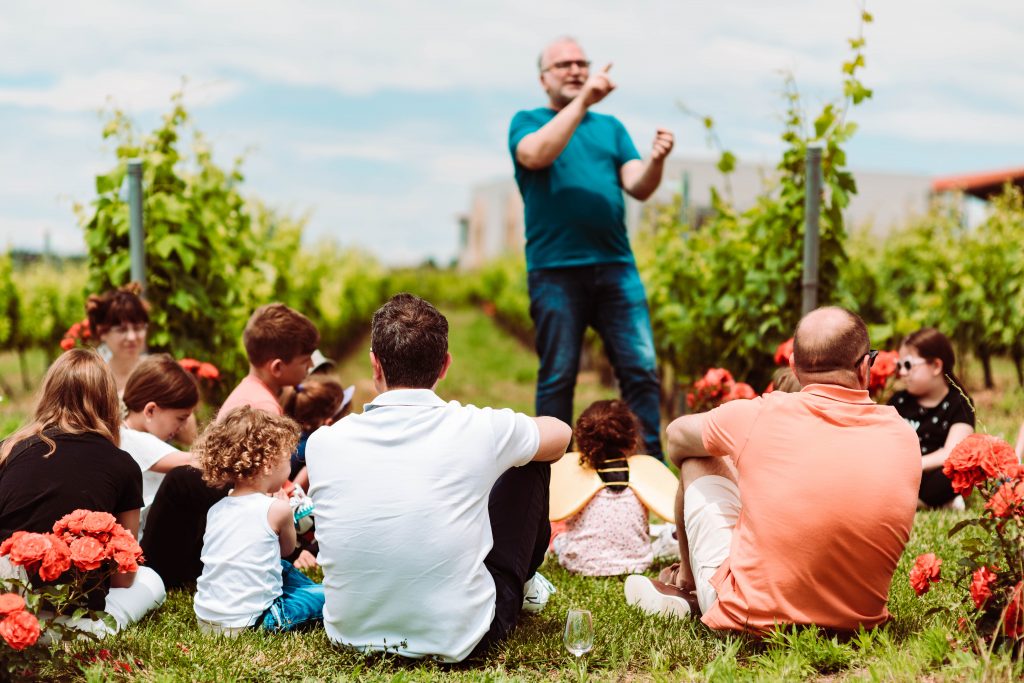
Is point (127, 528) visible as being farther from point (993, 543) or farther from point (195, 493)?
point (993, 543)

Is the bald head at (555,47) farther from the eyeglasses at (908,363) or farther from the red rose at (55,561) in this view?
the red rose at (55,561)

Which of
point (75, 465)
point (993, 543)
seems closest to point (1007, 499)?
point (993, 543)

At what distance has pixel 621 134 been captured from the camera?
17.0ft

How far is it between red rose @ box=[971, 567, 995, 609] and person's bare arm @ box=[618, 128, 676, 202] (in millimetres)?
2463

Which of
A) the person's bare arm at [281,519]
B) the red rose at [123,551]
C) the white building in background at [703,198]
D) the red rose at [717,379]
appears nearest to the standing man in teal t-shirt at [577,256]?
the red rose at [717,379]

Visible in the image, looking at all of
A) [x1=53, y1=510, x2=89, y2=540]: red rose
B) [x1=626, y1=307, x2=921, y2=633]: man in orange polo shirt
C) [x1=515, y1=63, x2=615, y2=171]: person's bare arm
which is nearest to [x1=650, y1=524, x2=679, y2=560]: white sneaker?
[x1=626, y1=307, x2=921, y2=633]: man in orange polo shirt

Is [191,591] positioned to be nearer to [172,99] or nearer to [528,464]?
[528,464]

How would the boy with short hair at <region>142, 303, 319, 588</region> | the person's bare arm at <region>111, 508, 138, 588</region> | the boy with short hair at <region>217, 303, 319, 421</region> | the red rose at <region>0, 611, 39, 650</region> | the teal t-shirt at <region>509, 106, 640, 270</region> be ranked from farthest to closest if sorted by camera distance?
the teal t-shirt at <region>509, 106, 640, 270</region>, the boy with short hair at <region>217, 303, 319, 421</region>, the boy with short hair at <region>142, 303, 319, 588</region>, the person's bare arm at <region>111, 508, 138, 588</region>, the red rose at <region>0, 611, 39, 650</region>

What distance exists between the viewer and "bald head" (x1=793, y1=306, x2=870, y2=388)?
2699 mm

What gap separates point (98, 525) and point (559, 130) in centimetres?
287

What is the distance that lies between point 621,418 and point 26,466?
2.18 metres

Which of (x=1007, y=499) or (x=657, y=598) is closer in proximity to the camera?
(x=1007, y=499)

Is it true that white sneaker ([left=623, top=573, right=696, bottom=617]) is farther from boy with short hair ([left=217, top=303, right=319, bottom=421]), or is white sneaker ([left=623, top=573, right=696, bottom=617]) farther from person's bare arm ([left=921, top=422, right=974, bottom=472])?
person's bare arm ([left=921, top=422, right=974, bottom=472])

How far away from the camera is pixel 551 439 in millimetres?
2785
